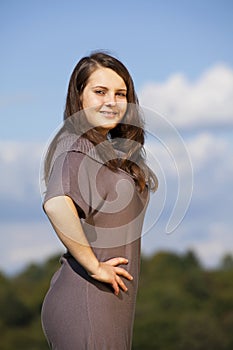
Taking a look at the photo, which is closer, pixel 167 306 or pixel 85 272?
pixel 85 272

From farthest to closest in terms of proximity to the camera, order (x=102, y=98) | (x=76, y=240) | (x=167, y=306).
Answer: (x=167, y=306)
(x=102, y=98)
(x=76, y=240)

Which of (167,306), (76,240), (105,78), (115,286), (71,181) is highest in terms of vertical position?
(105,78)

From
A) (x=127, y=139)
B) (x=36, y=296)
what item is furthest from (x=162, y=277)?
(x=127, y=139)

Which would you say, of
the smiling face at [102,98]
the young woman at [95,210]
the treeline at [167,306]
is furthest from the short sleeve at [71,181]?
the treeline at [167,306]

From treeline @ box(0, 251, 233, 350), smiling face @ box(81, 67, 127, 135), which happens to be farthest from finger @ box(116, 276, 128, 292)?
treeline @ box(0, 251, 233, 350)

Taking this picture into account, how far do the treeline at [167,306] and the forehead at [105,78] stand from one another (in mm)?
20532

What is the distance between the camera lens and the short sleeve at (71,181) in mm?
2143

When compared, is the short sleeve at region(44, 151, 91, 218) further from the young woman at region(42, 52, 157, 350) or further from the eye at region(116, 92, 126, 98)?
the eye at region(116, 92, 126, 98)

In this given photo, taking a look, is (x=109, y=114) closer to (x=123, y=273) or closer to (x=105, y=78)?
(x=105, y=78)

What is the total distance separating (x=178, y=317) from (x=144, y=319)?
2.68 meters

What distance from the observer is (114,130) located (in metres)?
2.34

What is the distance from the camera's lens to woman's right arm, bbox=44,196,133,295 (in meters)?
2.13

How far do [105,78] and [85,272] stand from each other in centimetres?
49

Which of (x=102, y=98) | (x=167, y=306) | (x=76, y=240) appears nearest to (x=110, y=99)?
(x=102, y=98)
